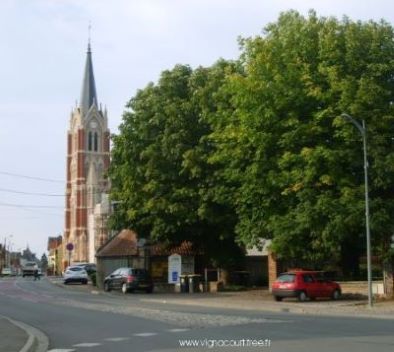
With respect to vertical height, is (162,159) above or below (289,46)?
below

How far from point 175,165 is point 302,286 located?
11689 millimetres

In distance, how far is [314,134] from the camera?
32.2m

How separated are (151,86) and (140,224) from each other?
343 inches

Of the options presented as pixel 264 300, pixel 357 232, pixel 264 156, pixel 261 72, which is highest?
pixel 261 72

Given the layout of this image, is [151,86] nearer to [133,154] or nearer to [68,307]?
[133,154]

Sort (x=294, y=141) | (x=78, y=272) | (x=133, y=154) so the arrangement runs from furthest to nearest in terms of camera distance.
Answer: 1. (x=78, y=272)
2. (x=133, y=154)
3. (x=294, y=141)

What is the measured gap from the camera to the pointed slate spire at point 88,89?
149875 mm

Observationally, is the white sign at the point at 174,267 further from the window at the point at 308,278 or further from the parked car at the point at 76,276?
the parked car at the point at 76,276

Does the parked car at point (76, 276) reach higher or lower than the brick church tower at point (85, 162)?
lower

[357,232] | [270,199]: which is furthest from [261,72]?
[357,232]

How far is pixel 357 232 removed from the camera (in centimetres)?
3269

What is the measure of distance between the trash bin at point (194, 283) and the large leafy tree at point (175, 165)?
1.76m

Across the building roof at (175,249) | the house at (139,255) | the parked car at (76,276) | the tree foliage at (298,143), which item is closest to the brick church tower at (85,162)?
the parked car at (76,276)

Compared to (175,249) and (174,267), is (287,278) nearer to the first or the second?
(174,267)
